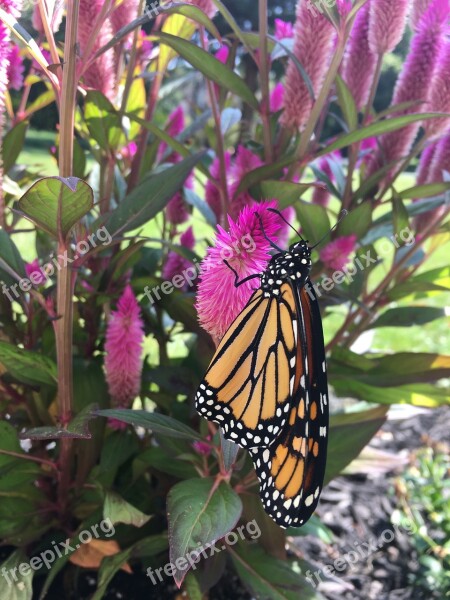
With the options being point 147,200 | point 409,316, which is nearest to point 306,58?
point 147,200

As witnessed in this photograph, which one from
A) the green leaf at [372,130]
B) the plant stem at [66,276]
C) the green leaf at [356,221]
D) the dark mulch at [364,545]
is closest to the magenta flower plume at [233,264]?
the plant stem at [66,276]

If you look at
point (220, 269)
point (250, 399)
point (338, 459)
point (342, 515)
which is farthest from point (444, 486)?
point (220, 269)

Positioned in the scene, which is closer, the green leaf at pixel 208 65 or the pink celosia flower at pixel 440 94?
the green leaf at pixel 208 65

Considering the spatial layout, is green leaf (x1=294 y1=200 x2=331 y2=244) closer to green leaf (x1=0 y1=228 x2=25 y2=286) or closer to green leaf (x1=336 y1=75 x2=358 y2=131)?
green leaf (x1=336 y1=75 x2=358 y2=131)

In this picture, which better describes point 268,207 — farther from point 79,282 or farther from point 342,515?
point 342,515

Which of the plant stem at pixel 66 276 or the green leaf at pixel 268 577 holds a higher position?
the plant stem at pixel 66 276

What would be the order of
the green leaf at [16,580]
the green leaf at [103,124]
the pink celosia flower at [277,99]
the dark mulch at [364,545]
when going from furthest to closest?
1. the dark mulch at [364,545]
2. the pink celosia flower at [277,99]
3. the green leaf at [103,124]
4. the green leaf at [16,580]

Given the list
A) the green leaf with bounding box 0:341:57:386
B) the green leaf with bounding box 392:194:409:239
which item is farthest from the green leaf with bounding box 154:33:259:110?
the green leaf with bounding box 0:341:57:386

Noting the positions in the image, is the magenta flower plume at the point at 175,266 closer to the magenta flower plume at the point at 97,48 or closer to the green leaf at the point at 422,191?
the magenta flower plume at the point at 97,48

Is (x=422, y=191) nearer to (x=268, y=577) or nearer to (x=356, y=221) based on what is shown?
(x=356, y=221)
